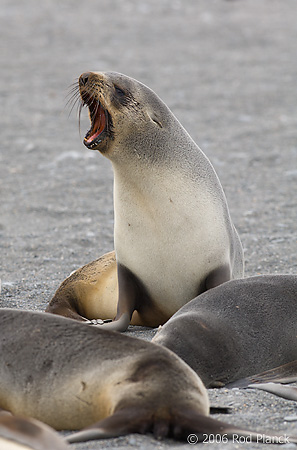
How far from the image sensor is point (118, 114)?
5.14m

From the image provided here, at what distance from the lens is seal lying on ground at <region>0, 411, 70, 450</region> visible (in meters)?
2.87

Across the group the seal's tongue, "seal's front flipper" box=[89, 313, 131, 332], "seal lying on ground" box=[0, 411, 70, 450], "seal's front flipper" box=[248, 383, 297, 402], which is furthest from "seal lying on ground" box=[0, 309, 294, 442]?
the seal's tongue

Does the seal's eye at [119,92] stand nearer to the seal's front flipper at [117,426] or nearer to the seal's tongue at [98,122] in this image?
the seal's tongue at [98,122]

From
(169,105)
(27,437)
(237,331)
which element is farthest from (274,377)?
(169,105)

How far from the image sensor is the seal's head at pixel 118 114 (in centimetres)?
511

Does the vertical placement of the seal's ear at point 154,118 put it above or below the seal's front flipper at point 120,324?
above

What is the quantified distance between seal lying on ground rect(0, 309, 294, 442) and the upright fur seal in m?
1.52

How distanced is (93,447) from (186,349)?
1098 mm

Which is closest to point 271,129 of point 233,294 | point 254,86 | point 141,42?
point 254,86

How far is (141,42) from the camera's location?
1614 cm

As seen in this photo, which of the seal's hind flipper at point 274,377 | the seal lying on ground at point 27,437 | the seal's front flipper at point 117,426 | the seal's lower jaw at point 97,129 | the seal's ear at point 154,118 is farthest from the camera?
the seal's ear at point 154,118

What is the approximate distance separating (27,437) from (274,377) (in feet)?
5.17

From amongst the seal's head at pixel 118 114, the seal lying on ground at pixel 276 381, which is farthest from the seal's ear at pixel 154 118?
the seal lying on ground at pixel 276 381

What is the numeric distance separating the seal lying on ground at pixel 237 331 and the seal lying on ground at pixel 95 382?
25.4 inches
